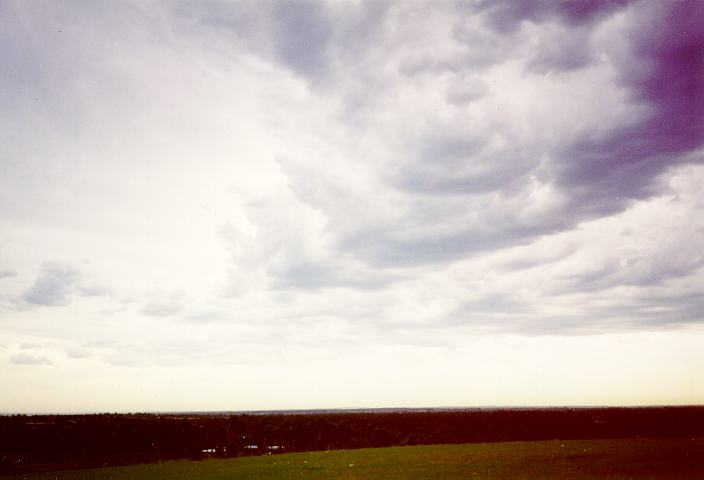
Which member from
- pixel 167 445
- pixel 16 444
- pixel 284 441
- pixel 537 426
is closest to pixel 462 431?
pixel 537 426

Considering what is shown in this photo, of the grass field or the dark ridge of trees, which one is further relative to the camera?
the dark ridge of trees

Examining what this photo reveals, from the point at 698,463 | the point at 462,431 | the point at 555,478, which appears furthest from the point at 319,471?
the point at 462,431

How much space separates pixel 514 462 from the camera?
1194 inches

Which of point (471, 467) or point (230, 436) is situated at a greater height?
point (471, 467)

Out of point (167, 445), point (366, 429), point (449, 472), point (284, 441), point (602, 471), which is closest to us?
point (602, 471)

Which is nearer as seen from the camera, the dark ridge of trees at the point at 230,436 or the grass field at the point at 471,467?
the grass field at the point at 471,467

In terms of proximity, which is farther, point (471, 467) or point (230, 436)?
point (230, 436)

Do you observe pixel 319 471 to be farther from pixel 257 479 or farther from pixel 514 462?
pixel 514 462

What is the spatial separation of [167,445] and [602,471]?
6146 centimetres

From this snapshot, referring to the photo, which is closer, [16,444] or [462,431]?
[16,444]

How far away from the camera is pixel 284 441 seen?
3209 inches

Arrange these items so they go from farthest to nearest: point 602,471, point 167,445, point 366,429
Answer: point 366,429
point 167,445
point 602,471

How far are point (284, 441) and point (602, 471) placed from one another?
209 ft

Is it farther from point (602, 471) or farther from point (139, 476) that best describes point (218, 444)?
point (602, 471)
